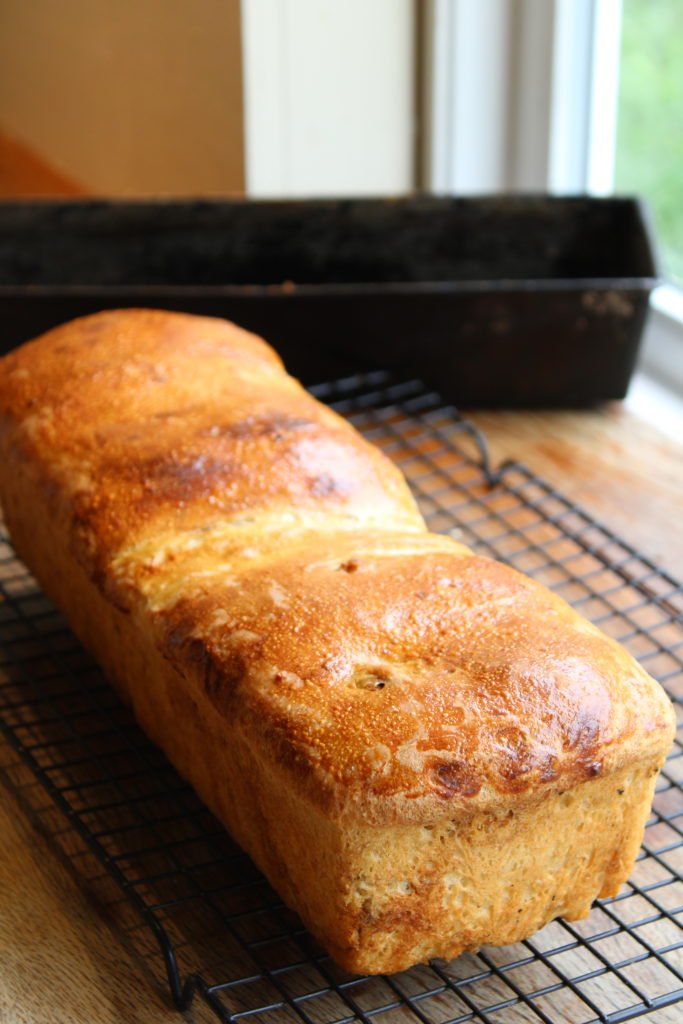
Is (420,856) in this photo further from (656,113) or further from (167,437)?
(656,113)

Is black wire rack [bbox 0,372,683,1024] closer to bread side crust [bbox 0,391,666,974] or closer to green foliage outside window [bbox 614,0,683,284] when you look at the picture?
bread side crust [bbox 0,391,666,974]

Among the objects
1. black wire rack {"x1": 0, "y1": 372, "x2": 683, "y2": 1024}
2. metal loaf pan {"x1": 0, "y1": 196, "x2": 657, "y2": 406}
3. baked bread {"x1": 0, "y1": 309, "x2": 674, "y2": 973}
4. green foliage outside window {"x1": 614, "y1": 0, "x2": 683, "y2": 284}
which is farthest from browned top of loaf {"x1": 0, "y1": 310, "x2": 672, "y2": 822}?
green foliage outside window {"x1": 614, "y1": 0, "x2": 683, "y2": 284}

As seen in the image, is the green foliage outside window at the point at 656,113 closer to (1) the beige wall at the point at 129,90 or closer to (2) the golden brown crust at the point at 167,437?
(1) the beige wall at the point at 129,90

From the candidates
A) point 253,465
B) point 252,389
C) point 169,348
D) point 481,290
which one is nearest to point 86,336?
point 169,348

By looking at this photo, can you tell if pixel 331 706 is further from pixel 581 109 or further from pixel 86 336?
pixel 581 109

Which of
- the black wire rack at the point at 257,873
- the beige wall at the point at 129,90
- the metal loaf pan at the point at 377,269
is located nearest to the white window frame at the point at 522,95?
the metal loaf pan at the point at 377,269

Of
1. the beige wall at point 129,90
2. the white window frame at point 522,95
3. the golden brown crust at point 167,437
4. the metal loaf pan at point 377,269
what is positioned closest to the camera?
the golden brown crust at point 167,437
